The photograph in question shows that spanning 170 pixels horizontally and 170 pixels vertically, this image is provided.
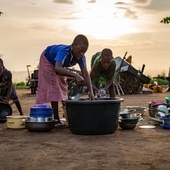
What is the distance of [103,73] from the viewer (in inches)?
307

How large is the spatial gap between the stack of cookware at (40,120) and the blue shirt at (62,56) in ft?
2.27

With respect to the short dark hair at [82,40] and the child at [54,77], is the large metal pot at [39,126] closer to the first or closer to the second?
the child at [54,77]

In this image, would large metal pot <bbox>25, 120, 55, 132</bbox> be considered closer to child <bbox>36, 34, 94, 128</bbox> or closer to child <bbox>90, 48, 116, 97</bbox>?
child <bbox>36, 34, 94, 128</bbox>

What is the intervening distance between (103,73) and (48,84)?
1309 millimetres

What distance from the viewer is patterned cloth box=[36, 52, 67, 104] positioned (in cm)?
675

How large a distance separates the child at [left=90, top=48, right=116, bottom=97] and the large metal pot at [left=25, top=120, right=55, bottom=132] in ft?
4.65

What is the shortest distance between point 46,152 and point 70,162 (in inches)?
22.7

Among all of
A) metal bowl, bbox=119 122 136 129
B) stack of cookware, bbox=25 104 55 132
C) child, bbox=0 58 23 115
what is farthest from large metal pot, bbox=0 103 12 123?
metal bowl, bbox=119 122 136 129

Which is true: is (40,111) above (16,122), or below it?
above

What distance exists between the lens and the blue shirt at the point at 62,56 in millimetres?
6285

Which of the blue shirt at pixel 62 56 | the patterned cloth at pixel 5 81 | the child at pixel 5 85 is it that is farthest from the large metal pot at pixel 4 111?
the blue shirt at pixel 62 56

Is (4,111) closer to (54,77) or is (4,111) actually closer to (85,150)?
(54,77)

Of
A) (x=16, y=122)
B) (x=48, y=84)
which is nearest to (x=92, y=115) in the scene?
(x=48, y=84)

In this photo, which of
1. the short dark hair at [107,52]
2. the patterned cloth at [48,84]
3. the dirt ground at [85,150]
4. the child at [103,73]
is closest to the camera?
the dirt ground at [85,150]
